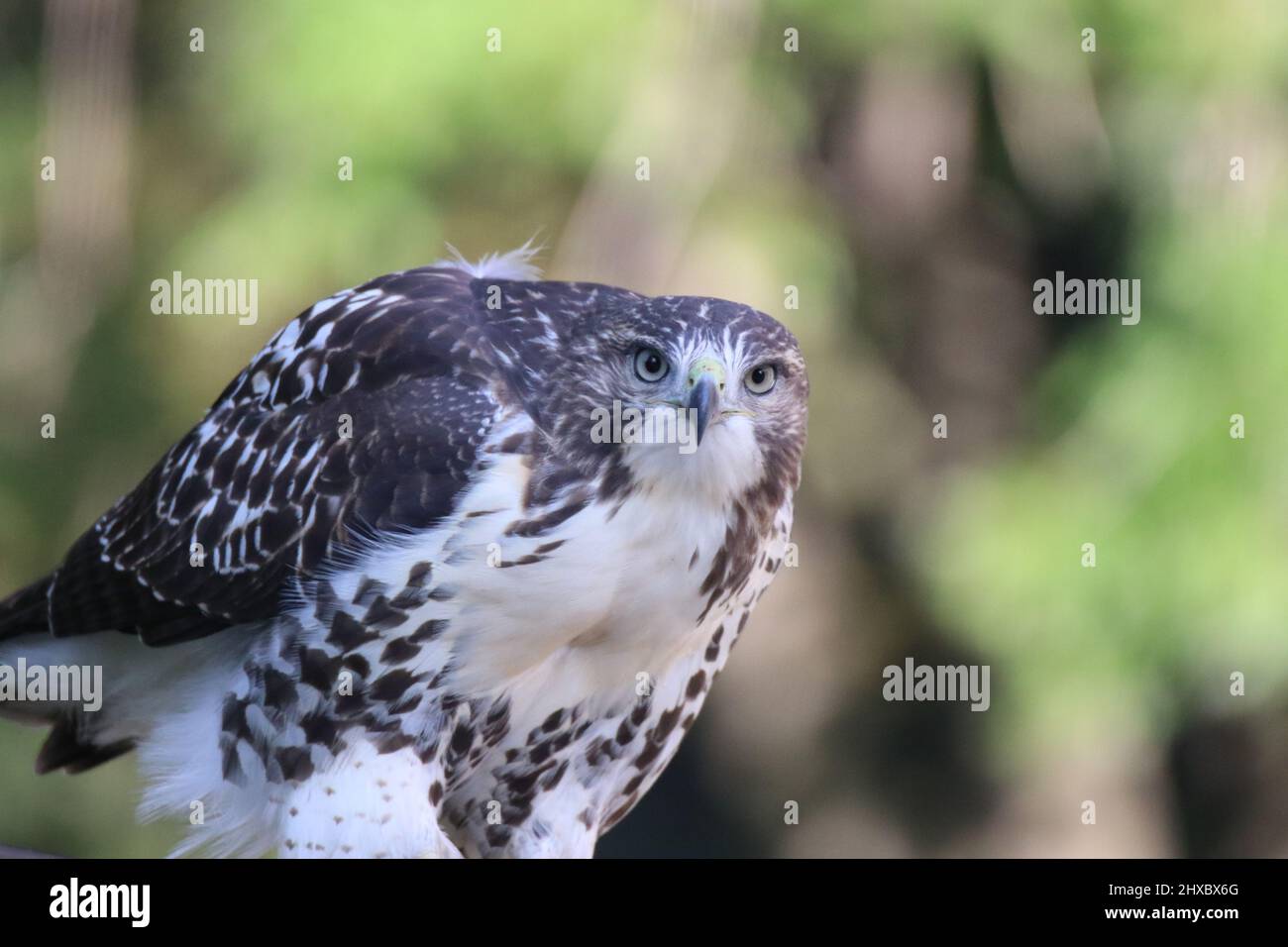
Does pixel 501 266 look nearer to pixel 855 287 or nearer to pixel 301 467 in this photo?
pixel 301 467

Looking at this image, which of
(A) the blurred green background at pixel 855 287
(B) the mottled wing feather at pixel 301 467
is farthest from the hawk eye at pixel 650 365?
(A) the blurred green background at pixel 855 287

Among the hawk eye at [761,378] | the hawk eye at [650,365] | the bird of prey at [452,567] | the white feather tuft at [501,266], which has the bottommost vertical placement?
the bird of prey at [452,567]

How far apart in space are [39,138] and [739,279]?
285 cm

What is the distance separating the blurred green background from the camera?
6.35 meters

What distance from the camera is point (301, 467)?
3746mm

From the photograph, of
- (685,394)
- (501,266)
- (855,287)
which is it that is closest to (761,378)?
(685,394)

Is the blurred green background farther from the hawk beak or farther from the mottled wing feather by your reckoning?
the hawk beak

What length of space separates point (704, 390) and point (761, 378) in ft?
0.77

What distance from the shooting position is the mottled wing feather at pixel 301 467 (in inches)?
140

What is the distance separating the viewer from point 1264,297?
6.20 meters

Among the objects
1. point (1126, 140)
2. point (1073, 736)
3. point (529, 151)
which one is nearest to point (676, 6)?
point (529, 151)

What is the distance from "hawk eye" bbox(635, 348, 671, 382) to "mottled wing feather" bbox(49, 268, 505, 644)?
301 mm

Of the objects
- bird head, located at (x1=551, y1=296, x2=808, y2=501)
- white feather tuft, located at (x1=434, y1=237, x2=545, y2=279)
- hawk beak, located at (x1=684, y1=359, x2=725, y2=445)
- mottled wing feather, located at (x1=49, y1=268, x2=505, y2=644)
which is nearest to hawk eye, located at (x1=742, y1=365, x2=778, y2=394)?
bird head, located at (x1=551, y1=296, x2=808, y2=501)

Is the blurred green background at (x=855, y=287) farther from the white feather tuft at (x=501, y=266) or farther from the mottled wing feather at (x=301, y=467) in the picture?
the mottled wing feather at (x=301, y=467)
